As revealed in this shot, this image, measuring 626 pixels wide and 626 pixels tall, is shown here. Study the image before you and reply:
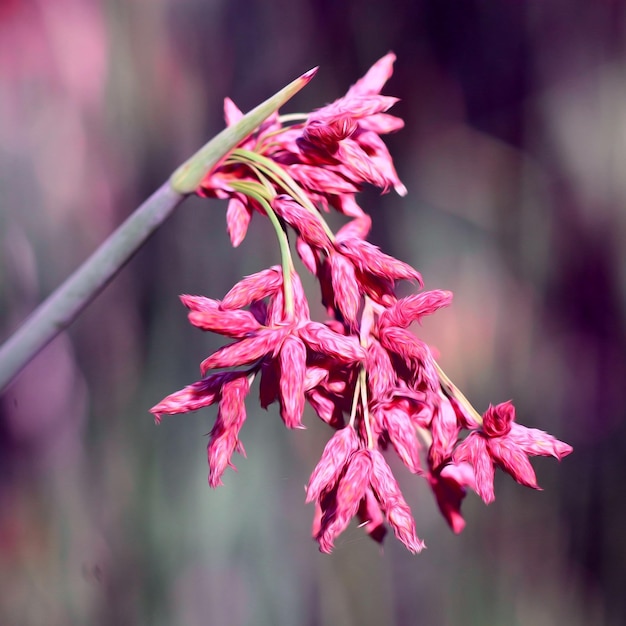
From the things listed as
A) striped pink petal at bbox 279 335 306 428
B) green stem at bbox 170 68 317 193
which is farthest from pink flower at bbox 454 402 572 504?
green stem at bbox 170 68 317 193

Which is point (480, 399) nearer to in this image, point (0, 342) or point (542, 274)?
point (542, 274)

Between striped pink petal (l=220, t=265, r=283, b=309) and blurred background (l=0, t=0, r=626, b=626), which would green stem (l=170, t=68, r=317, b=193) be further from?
blurred background (l=0, t=0, r=626, b=626)

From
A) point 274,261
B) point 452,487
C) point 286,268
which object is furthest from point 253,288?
point 274,261

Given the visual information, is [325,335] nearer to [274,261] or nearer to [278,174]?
[278,174]

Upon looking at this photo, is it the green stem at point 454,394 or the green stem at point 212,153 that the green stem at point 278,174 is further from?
the green stem at point 454,394

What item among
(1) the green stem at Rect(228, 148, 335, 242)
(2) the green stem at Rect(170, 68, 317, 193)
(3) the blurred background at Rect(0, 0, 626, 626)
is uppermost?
(2) the green stem at Rect(170, 68, 317, 193)

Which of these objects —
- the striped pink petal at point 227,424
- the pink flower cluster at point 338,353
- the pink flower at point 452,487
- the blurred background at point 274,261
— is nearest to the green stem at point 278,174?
the pink flower cluster at point 338,353
